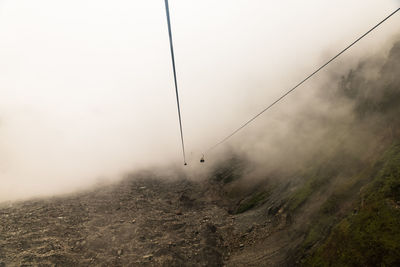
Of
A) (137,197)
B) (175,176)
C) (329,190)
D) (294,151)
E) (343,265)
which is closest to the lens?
(343,265)

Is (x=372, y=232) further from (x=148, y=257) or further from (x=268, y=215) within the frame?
(x=148, y=257)

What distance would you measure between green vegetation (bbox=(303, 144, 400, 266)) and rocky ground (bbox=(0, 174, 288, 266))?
10.8 m

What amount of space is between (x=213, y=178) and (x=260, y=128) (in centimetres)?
3898

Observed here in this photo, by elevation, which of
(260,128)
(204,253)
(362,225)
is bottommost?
(260,128)

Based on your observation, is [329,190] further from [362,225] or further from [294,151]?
[294,151]

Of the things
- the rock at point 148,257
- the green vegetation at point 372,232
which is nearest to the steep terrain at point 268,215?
the green vegetation at point 372,232

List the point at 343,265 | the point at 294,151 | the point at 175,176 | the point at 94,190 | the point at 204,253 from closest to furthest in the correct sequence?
the point at 343,265, the point at 204,253, the point at 294,151, the point at 94,190, the point at 175,176

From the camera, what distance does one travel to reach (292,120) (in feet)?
286

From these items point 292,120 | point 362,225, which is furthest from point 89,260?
point 292,120

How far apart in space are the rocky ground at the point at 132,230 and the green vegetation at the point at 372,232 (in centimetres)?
1076

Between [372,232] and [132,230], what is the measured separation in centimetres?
5333

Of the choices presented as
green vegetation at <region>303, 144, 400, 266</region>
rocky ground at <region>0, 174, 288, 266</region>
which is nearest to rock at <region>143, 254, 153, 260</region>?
rocky ground at <region>0, 174, 288, 266</region>

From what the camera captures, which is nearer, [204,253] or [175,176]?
[204,253]

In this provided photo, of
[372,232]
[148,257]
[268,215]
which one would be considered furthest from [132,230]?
[372,232]
